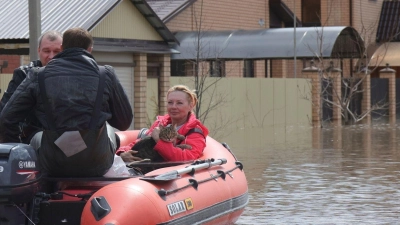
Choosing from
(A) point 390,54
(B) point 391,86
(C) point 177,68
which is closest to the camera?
(C) point 177,68

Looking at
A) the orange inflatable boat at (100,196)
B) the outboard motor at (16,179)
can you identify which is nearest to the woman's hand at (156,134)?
the orange inflatable boat at (100,196)

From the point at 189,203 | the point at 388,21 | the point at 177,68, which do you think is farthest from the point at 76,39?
the point at 388,21

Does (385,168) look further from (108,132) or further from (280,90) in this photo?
(280,90)

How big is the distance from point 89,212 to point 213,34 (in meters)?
26.6

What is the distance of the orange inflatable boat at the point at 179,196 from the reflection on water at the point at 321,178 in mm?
1342

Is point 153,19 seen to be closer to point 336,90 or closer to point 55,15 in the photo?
point 55,15

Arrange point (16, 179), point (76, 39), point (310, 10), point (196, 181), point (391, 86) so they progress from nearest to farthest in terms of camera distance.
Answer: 1. point (16, 179)
2. point (76, 39)
3. point (196, 181)
4. point (391, 86)
5. point (310, 10)

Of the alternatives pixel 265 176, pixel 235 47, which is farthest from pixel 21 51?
pixel 235 47

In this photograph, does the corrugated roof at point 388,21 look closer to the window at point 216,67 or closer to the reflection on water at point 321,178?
the window at point 216,67

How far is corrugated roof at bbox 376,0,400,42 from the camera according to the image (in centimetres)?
4666

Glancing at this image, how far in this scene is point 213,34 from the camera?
111ft

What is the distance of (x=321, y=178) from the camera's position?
15.6m

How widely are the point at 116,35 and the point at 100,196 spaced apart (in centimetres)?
1608

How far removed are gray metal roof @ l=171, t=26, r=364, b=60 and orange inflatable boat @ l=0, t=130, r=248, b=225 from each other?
2335 centimetres
